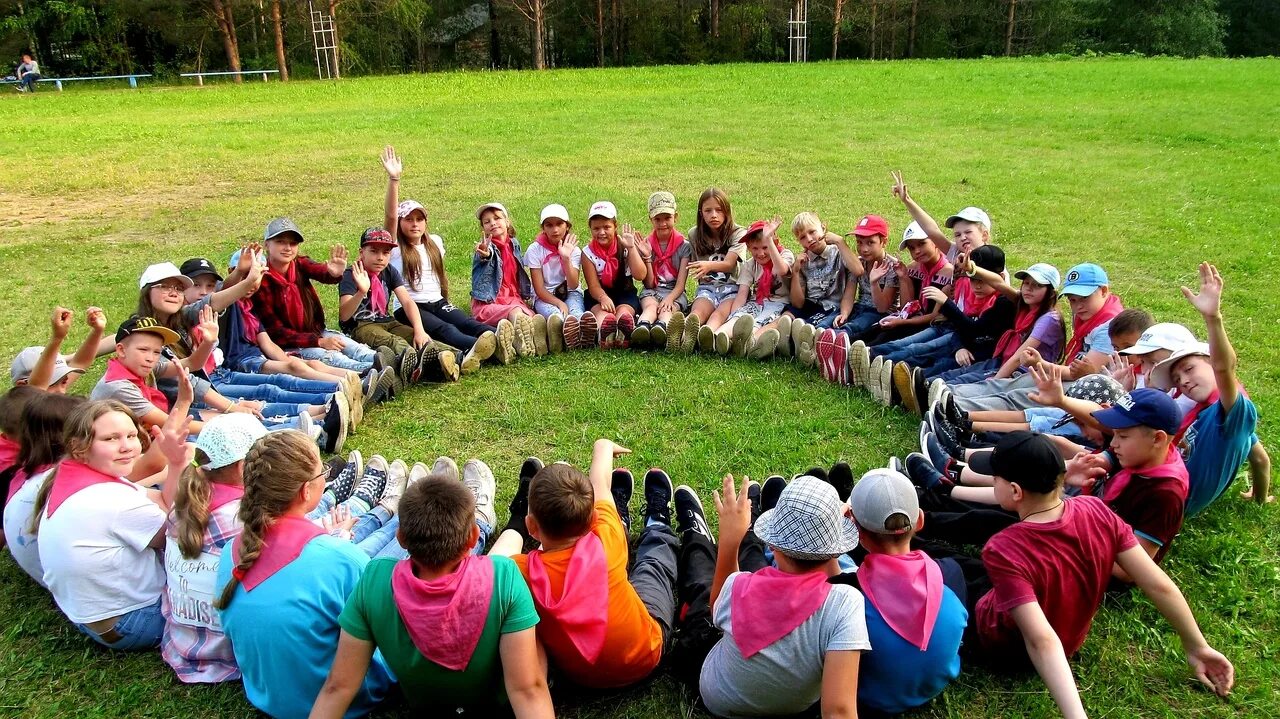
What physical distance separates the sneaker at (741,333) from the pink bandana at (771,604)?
3687 millimetres

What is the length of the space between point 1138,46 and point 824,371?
44381mm

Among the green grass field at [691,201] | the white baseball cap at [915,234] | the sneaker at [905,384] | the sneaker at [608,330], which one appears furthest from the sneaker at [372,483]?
the white baseball cap at [915,234]

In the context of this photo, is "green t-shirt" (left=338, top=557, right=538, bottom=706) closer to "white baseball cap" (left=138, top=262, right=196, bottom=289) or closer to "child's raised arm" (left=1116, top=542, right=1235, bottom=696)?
"child's raised arm" (left=1116, top=542, right=1235, bottom=696)

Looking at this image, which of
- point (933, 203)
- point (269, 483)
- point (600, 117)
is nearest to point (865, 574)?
point (269, 483)

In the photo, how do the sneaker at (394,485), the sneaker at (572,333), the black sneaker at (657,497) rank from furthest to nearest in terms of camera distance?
the sneaker at (572,333) < the sneaker at (394,485) < the black sneaker at (657,497)

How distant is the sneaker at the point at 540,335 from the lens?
667cm

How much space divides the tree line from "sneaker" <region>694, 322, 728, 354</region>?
106ft

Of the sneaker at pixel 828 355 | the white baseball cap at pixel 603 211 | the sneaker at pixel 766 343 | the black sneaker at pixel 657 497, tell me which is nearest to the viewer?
the black sneaker at pixel 657 497

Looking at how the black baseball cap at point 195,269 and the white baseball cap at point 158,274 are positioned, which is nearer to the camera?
the white baseball cap at point 158,274

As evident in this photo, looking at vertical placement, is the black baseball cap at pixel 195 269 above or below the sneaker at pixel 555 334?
above

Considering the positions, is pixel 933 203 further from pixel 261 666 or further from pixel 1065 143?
pixel 261 666

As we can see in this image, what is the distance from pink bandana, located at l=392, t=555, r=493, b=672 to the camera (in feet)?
9.18

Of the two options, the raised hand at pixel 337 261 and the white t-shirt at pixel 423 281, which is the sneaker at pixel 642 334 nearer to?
the white t-shirt at pixel 423 281

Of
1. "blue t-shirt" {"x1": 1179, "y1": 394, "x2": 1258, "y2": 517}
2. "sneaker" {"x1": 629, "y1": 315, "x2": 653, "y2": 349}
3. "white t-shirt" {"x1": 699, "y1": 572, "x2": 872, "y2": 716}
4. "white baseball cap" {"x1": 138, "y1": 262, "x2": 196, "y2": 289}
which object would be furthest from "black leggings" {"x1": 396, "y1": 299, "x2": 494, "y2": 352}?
"blue t-shirt" {"x1": 1179, "y1": 394, "x2": 1258, "y2": 517}
